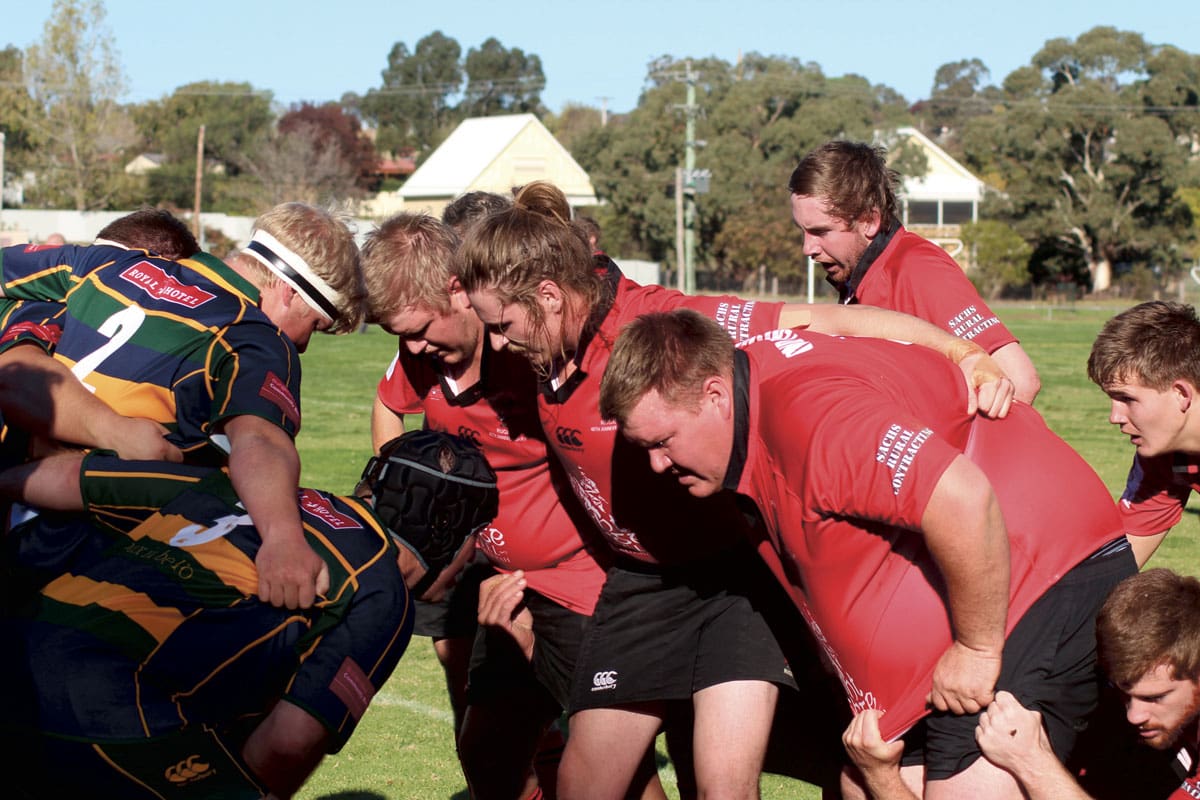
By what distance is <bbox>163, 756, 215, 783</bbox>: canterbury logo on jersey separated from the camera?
2.82 meters

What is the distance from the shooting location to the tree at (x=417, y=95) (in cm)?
11600

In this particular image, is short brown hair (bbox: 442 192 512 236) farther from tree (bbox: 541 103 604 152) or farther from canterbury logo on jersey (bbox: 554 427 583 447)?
tree (bbox: 541 103 604 152)

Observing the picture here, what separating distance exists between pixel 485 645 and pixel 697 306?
1.56 metres

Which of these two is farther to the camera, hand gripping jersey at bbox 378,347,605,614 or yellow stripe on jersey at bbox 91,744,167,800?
hand gripping jersey at bbox 378,347,605,614

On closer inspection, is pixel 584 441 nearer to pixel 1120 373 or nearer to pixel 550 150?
pixel 1120 373

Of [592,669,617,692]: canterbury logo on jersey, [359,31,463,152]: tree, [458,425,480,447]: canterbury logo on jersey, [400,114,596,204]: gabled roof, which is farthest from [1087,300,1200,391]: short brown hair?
[359,31,463,152]: tree

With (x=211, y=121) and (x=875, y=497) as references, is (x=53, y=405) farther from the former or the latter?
(x=211, y=121)

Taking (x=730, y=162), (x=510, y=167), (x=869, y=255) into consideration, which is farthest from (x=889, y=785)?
(x=510, y=167)

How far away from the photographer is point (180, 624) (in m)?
2.81

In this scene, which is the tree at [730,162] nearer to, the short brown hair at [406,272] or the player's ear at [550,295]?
the short brown hair at [406,272]

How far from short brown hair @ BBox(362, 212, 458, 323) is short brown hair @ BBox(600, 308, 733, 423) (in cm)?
110

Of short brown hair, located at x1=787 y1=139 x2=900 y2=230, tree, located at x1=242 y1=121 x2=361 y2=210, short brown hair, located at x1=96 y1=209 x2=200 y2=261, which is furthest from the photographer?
tree, located at x1=242 y1=121 x2=361 y2=210

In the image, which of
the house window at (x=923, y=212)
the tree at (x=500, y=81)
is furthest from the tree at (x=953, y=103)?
the tree at (x=500, y=81)

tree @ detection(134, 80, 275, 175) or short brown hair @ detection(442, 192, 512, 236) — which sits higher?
tree @ detection(134, 80, 275, 175)
